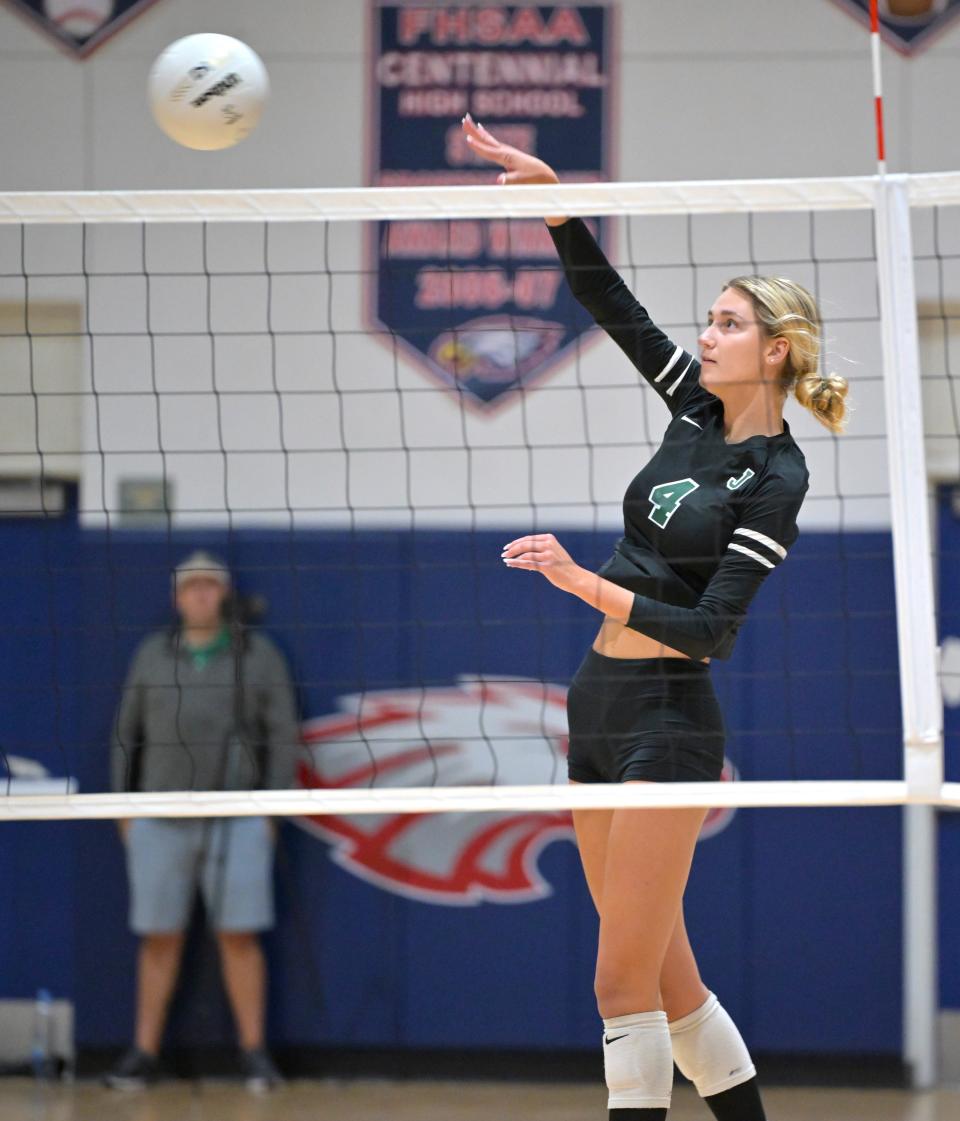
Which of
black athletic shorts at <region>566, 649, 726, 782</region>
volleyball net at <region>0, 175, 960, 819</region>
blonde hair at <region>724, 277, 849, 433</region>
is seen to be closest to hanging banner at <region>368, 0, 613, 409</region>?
volleyball net at <region>0, 175, 960, 819</region>

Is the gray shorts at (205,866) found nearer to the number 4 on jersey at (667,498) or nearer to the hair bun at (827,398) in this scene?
the number 4 on jersey at (667,498)

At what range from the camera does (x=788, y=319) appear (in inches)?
128

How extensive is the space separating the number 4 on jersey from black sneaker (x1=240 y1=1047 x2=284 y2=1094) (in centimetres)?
352

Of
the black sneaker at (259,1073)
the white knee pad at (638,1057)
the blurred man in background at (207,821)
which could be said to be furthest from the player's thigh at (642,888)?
the black sneaker at (259,1073)

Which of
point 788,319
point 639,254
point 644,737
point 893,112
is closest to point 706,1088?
point 644,737

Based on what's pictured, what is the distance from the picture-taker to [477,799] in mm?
3156

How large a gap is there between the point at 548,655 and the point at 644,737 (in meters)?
2.80

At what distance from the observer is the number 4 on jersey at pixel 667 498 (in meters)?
3.28

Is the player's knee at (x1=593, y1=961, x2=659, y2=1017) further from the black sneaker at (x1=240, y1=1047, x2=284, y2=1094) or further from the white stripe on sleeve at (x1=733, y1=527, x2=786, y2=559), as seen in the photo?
the black sneaker at (x1=240, y1=1047, x2=284, y2=1094)

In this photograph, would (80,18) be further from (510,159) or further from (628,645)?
(628,645)

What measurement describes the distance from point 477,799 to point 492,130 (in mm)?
3704

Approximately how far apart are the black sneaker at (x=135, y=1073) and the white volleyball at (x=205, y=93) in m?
3.50

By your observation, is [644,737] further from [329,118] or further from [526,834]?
[329,118]

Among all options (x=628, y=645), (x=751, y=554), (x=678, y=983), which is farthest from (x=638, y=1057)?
(x=751, y=554)
